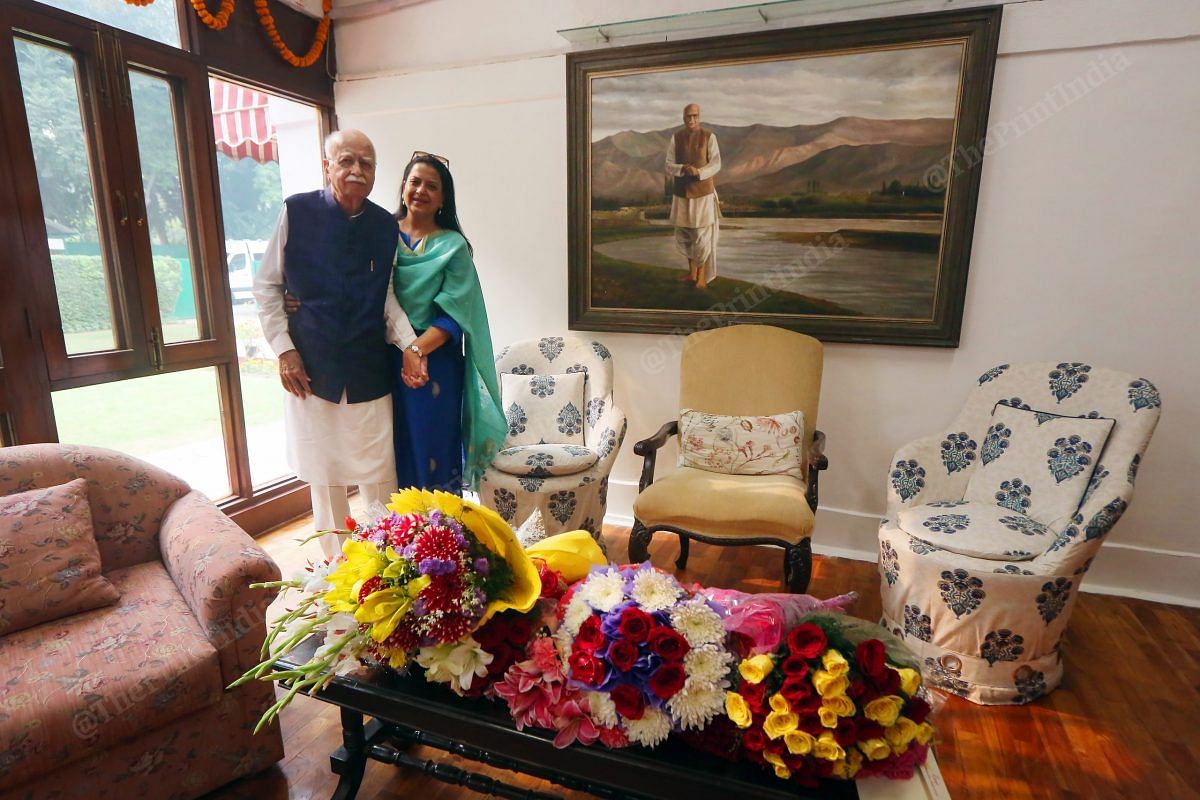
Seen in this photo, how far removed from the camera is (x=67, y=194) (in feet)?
7.36

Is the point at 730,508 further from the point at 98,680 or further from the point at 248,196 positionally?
the point at 248,196

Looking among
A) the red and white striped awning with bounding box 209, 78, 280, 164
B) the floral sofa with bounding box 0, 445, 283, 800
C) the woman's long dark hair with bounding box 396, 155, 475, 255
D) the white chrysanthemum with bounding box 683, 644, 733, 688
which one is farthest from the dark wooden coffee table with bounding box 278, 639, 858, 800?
the red and white striped awning with bounding box 209, 78, 280, 164

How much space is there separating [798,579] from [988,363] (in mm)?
1294

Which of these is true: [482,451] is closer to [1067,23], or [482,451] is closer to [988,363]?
[988,363]

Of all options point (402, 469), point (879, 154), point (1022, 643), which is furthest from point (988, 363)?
point (402, 469)

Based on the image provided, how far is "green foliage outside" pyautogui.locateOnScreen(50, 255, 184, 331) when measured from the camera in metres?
2.24

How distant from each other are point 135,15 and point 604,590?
292 centimetres

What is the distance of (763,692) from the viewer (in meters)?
0.97

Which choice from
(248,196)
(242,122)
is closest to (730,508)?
(248,196)

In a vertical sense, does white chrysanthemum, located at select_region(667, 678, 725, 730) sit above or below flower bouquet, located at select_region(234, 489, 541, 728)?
below

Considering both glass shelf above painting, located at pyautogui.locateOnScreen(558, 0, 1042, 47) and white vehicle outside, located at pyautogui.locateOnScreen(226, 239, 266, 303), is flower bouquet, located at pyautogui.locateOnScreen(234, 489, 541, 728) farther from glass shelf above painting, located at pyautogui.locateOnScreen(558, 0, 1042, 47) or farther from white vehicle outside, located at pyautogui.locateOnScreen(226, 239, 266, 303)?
glass shelf above painting, located at pyautogui.locateOnScreen(558, 0, 1042, 47)

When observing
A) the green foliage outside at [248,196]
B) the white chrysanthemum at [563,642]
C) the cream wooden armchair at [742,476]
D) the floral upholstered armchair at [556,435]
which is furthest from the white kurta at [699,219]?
the white chrysanthemum at [563,642]

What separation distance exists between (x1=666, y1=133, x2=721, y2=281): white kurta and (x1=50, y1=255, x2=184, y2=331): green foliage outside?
2377 millimetres

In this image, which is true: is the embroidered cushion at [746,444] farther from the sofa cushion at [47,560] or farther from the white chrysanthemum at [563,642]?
the sofa cushion at [47,560]
